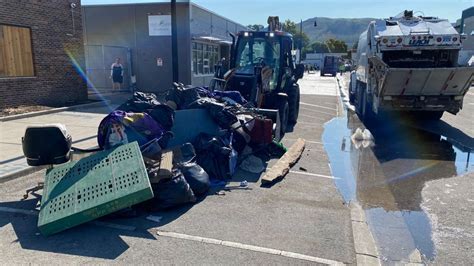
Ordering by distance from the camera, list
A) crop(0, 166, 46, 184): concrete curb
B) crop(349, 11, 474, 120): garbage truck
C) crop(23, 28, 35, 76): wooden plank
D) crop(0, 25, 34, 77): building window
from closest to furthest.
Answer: crop(0, 166, 46, 184): concrete curb, crop(349, 11, 474, 120): garbage truck, crop(0, 25, 34, 77): building window, crop(23, 28, 35, 76): wooden plank

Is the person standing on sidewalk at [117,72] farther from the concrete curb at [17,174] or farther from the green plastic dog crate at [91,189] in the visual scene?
the green plastic dog crate at [91,189]

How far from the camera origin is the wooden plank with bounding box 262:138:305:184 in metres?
5.91

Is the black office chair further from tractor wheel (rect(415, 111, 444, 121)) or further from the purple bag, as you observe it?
tractor wheel (rect(415, 111, 444, 121))

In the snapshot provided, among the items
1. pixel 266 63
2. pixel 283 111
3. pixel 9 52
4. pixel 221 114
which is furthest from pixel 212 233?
pixel 9 52

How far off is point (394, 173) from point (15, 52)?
1168 centimetres

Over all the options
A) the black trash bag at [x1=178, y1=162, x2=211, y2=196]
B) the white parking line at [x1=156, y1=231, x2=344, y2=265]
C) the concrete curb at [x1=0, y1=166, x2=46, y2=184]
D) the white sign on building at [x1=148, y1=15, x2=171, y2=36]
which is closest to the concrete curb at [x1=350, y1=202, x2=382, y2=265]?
the white parking line at [x1=156, y1=231, x2=344, y2=265]

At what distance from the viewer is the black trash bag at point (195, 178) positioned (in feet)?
16.6

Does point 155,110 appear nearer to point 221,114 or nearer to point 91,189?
point 221,114

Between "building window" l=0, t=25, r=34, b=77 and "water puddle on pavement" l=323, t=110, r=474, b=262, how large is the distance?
986 centimetres

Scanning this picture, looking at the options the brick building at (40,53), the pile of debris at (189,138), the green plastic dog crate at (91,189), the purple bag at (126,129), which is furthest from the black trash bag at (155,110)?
the brick building at (40,53)

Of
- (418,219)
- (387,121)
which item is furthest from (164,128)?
(387,121)

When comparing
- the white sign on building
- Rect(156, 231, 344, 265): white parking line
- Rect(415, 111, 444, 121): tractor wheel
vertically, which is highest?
the white sign on building

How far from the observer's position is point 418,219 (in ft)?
15.6

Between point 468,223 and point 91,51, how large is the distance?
20148 mm
